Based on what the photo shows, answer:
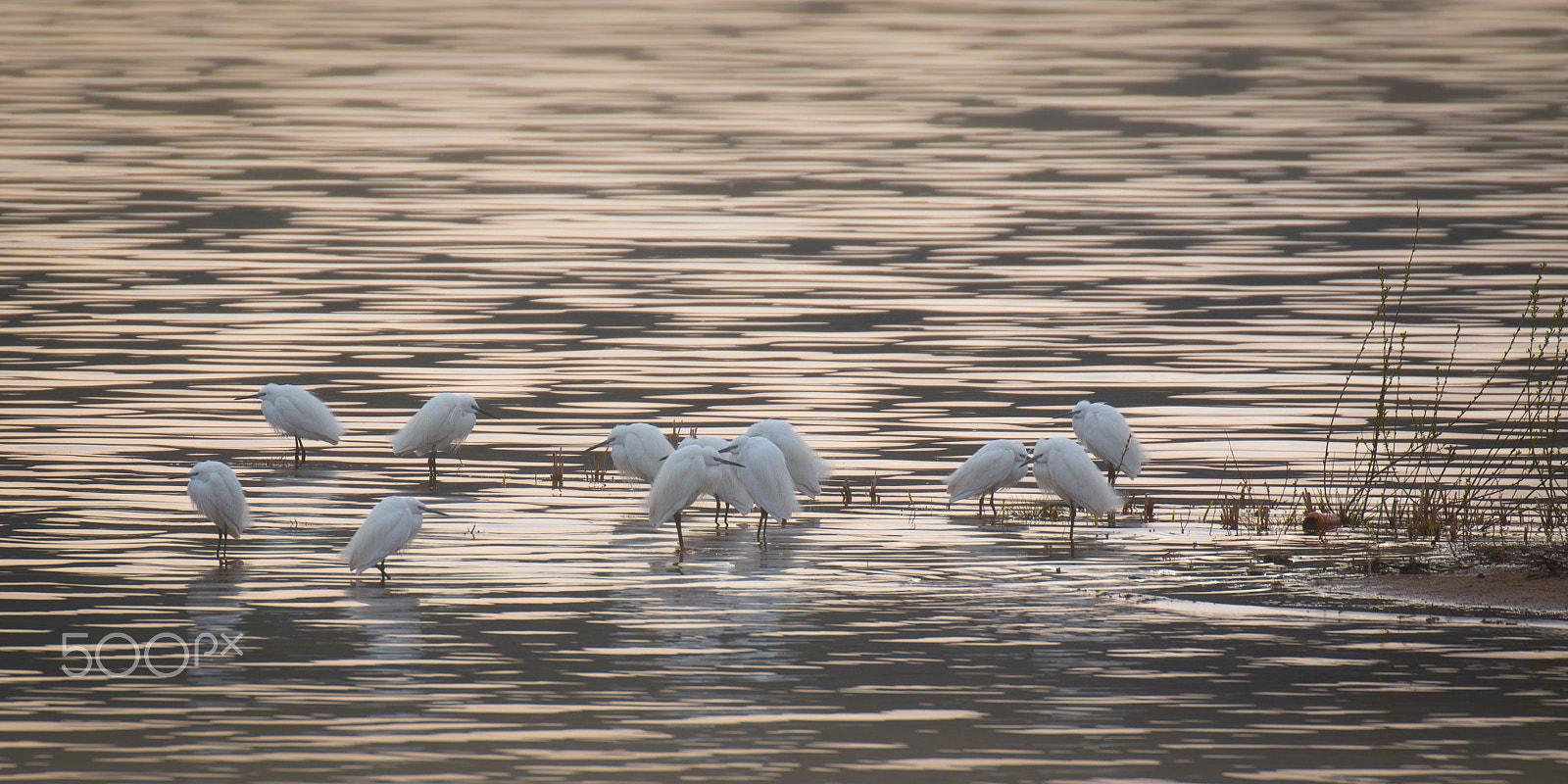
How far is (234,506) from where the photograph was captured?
12469 millimetres

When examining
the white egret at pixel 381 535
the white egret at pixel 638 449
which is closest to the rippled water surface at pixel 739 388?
the white egret at pixel 381 535

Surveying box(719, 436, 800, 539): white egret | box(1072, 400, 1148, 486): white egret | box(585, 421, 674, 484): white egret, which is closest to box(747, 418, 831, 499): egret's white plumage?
box(719, 436, 800, 539): white egret

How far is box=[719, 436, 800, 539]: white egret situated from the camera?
13.6m

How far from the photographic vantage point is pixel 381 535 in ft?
39.0

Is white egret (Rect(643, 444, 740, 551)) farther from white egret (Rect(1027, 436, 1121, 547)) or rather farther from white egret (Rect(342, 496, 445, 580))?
white egret (Rect(1027, 436, 1121, 547))

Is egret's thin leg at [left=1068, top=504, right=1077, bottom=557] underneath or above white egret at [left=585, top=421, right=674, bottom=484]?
underneath

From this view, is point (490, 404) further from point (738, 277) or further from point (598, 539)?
point (738, 277)

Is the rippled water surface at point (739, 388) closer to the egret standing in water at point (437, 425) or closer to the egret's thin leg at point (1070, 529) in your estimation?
the egret's thin leg at point (1070, 529)

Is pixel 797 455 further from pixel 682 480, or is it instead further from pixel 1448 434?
pixel 1448 434

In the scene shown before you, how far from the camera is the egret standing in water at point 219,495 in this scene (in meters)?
12.4

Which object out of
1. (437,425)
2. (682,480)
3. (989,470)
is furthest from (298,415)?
(989,470)

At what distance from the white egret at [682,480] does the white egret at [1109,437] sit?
118 inches

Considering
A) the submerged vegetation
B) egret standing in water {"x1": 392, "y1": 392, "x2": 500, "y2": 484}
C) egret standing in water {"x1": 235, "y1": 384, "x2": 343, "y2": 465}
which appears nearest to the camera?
the submerged vegetation

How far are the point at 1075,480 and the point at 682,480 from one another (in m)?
2.37
